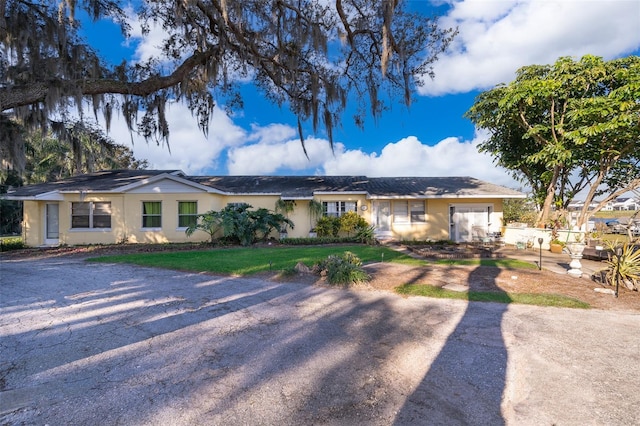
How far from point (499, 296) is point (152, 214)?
15217 millimetres

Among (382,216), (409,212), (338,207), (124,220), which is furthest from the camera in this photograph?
(409,212)

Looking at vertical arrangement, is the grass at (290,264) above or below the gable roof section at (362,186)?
below

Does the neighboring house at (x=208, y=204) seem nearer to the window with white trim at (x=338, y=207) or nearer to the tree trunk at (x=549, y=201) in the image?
the window with white trim at (x=338, y=207)

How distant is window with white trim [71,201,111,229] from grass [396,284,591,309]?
15.3 m

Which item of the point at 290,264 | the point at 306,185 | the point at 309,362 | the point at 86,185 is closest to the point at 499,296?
the point at 309,362

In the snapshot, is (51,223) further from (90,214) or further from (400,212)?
(400,212)

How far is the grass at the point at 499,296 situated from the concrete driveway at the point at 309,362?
1.07ft

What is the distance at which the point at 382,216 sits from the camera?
16672 mm

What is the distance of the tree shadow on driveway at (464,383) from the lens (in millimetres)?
2432

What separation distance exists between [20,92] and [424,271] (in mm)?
11785

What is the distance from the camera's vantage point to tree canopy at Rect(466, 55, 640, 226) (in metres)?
11.8

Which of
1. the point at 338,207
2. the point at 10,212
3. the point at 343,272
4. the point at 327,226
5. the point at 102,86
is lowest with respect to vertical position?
the point at 343,272

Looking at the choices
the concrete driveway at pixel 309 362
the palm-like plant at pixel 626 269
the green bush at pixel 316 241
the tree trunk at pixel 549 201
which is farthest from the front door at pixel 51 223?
the tree trunk at pixel 549 201

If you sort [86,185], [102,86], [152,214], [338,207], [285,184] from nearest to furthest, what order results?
[102,86] < [152,214] < [86,185] < [338,207] < [285,184]
